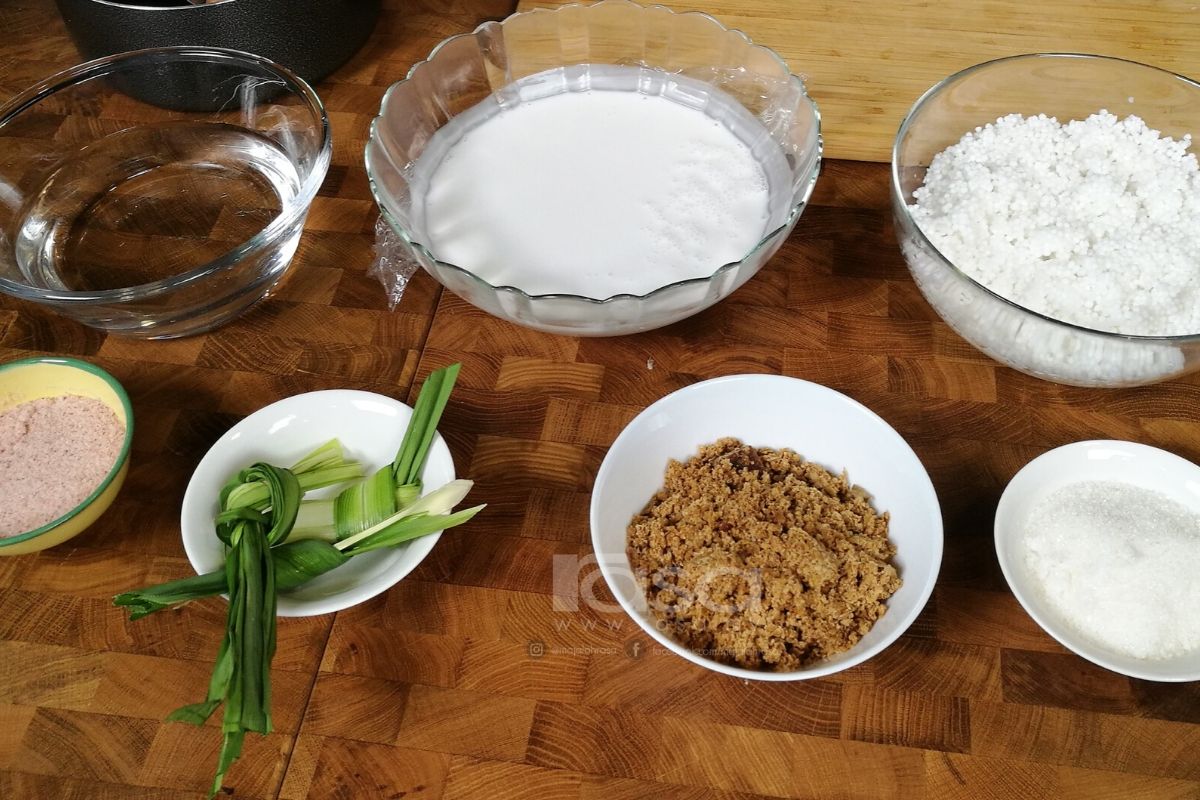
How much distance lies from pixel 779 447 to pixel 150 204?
0.94 meters

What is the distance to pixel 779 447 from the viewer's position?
1.08 metres

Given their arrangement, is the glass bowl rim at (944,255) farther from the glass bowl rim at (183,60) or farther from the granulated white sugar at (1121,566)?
the glass bowl rim at (183,60)

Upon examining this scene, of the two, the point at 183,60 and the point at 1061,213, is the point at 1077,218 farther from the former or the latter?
the point at 183,60

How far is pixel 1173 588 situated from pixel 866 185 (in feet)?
2.22

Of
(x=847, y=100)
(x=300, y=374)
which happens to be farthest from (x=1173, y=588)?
(x=300, y=374)

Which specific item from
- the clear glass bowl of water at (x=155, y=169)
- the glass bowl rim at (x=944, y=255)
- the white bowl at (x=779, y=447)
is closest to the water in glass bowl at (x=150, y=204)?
the clear glass bowl of water at (x=155, y=169)

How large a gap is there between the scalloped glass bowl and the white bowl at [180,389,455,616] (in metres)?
0.18

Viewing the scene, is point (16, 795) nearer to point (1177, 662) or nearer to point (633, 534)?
point (633, 534)

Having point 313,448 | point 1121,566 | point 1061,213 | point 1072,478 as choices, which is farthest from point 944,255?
point 313,448

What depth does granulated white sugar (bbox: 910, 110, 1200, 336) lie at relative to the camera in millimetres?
1066

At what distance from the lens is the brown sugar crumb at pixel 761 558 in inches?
36.4

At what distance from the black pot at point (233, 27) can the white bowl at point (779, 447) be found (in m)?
0.83

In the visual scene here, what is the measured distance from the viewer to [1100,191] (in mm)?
1130

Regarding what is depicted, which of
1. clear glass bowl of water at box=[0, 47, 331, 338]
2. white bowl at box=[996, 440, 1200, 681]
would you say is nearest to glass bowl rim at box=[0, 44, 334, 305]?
clear glass bowl of water at box=[0, 47, 331, 338]
